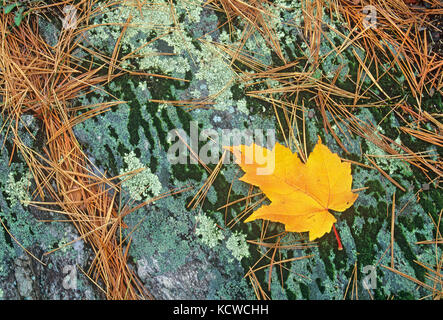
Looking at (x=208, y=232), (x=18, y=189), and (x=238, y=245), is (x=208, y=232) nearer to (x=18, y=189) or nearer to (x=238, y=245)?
(x=238, y=245)

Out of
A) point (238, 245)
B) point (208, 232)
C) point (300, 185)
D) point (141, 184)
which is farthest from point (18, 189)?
point (300, 185)

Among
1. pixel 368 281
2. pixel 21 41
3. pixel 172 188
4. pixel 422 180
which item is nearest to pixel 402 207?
pixel 422 180

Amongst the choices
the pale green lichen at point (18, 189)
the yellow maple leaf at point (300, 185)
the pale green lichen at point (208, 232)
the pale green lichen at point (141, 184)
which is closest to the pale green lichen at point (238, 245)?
the pale green lichen at point (208, 232)

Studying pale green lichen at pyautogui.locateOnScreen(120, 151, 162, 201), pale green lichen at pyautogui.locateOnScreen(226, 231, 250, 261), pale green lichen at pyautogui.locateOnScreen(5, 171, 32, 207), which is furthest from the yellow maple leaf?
pale green lichen at pyautogui.locateOnScreen(5, 171, 32, 207)

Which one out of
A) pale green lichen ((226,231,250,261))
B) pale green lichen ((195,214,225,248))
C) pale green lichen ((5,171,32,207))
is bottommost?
pale green lichen ((226,231,250,261))

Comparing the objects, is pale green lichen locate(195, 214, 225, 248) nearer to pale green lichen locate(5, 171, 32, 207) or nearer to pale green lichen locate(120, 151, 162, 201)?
pale green lichen locate(120, 151, 162, 201)

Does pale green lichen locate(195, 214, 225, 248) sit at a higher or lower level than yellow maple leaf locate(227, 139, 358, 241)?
lower
